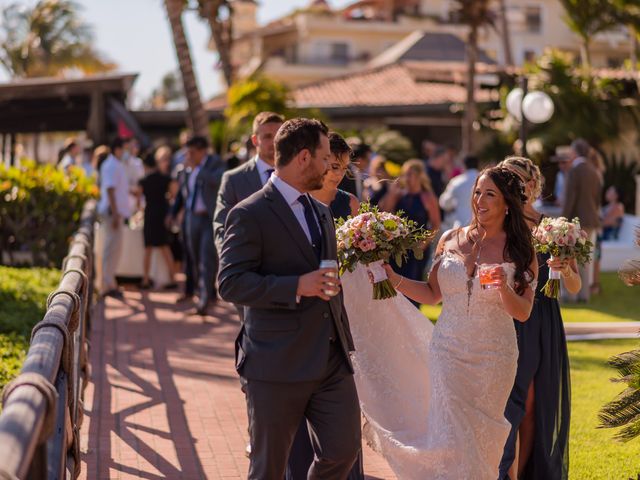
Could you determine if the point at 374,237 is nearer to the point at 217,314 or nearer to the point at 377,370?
the point at 377,370

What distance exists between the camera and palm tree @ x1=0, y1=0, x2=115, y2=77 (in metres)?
65.6

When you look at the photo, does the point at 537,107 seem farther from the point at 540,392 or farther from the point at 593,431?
the point at 540,392

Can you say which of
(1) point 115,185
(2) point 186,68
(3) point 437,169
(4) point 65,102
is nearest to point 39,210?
(1) point 115,185

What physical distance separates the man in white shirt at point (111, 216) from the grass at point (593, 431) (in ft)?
21.8

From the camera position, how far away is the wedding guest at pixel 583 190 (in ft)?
52.7

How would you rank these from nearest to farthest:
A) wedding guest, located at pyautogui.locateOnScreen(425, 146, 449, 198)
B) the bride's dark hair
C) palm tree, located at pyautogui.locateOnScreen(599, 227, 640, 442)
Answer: palm tree, located at pyautogui.locateOnScreen(599, 227, 640, 442), the bride's dark hair, wedding guest, located at pyautogui.locateOnScreen(425, 146, 449, 198)

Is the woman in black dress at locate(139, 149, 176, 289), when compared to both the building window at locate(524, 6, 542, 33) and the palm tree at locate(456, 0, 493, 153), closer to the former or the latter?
the palm tree at locate(456, 0, 493, 153)

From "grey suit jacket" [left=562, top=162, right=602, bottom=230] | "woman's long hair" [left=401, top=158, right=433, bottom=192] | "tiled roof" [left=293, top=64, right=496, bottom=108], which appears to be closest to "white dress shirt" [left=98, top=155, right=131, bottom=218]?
"woman's long hair" [left=401, top=158, right=433, bottom=192]

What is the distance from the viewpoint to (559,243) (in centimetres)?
682

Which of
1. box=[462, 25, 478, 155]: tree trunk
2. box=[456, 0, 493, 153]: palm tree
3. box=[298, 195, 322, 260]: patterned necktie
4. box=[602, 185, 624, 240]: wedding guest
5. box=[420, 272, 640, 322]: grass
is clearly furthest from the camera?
box=[462, 25, 478, 155]: tree trunk

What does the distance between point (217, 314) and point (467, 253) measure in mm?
8507

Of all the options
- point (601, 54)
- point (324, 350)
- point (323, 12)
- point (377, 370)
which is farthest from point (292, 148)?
point (323, 12)

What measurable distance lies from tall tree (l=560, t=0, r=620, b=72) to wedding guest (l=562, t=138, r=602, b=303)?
696 inches

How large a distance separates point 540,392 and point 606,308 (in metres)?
9.67
